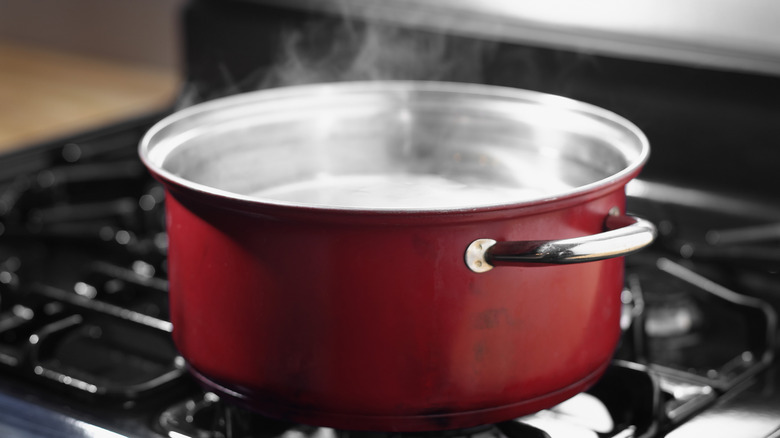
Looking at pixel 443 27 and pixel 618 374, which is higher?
pixel 443 27

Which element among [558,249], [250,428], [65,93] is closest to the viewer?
[558,249]

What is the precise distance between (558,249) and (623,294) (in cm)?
31

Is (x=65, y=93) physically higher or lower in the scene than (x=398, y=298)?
lower

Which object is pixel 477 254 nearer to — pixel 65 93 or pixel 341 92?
pixel 341 92

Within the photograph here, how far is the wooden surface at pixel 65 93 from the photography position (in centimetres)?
124

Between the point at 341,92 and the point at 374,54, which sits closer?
the point at 341,92

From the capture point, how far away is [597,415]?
1.97 ft

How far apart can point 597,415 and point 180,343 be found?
0.28 meters

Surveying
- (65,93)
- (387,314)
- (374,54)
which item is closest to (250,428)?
(387,314)

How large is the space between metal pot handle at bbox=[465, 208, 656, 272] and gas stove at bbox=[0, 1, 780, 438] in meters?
0.14

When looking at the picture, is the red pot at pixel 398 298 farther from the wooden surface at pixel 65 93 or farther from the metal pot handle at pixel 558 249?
the wooden surface at pixel 65 93

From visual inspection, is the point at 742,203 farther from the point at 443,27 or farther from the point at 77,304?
the point at 77,304

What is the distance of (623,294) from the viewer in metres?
0.75

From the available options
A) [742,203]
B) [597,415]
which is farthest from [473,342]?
[742,203]
